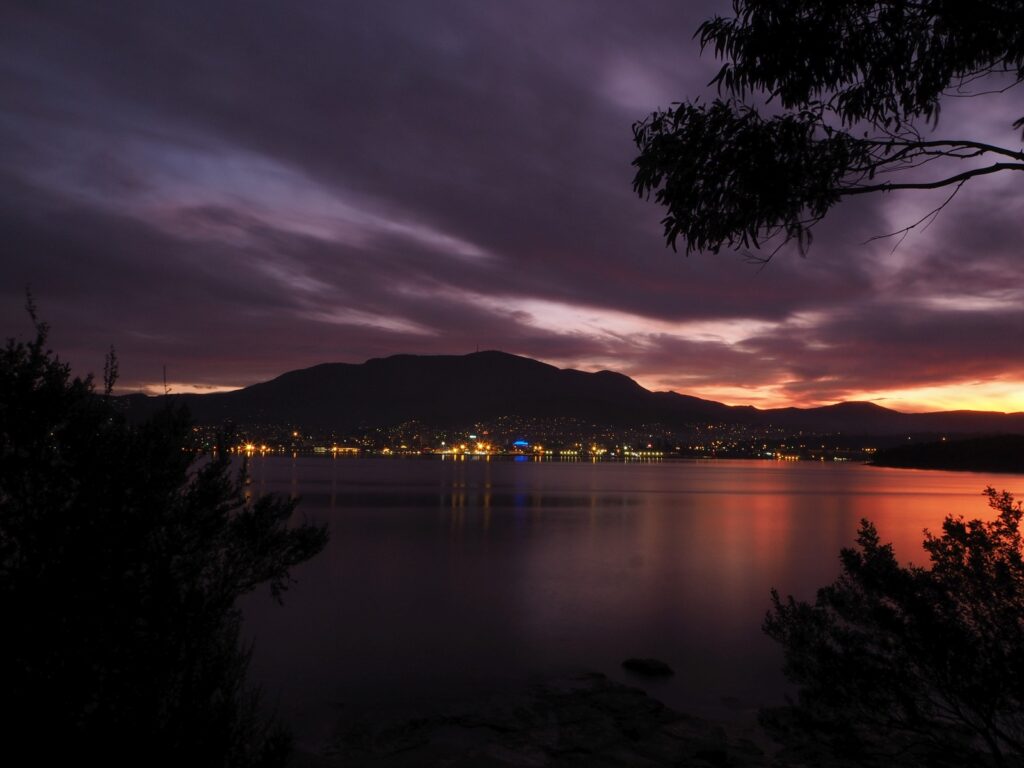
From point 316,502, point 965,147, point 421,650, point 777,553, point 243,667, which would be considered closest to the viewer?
point 965,147

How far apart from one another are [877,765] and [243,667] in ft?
23.9

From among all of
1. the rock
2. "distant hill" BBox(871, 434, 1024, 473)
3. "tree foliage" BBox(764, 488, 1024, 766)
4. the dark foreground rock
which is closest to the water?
the rock

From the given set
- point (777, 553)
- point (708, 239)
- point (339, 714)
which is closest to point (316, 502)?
point (777, 553)

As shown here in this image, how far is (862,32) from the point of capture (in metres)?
5.98

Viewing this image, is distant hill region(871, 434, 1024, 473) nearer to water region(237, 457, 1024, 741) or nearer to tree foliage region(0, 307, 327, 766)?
water region(237, 457, 1024, 741)

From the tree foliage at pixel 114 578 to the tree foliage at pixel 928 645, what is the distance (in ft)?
16.6

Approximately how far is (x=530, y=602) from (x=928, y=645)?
17.1m

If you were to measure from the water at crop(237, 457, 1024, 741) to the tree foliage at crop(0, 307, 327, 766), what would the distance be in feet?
16.8

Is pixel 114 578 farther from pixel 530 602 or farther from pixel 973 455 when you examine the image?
pixel 973 455

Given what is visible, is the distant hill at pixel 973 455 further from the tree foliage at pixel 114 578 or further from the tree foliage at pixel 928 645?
the tree foliage at pixel 114 578

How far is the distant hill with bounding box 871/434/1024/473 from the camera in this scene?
135500 millimetres

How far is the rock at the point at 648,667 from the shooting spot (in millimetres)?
14555

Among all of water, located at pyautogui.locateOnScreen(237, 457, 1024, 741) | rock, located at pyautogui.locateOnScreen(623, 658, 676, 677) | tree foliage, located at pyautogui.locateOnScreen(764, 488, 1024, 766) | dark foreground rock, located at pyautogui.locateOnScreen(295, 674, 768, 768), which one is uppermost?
tree foliage, located at pyautogui.locateOnScreen(764, 488, 1024, 766)

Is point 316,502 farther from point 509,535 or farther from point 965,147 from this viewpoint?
point 965,147
